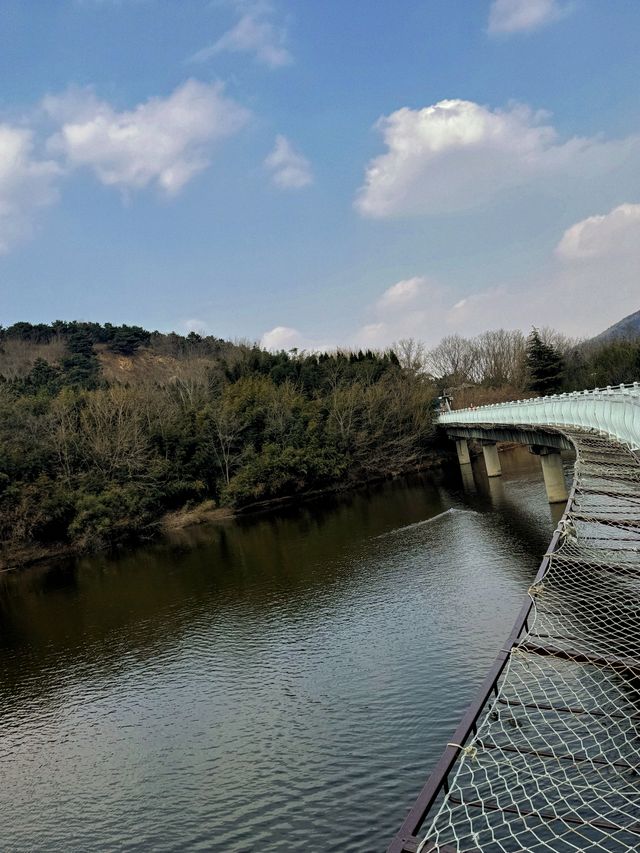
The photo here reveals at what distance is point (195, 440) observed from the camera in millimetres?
44781

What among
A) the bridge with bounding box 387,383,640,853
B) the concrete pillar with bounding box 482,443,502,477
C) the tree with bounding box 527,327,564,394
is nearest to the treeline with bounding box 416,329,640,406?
the tree with bounding box 527,327,564,394

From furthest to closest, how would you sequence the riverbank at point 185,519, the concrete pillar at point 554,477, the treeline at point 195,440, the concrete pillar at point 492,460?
1. the concrete pillar at point 492,460
2. the treeline at point 195,440
3. the riverbank at point 185,519
4. the concrete pillar at point 554,477

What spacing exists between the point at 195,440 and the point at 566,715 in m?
37.9

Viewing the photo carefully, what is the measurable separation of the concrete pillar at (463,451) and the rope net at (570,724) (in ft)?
120

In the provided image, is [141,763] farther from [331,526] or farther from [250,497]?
[250,497]

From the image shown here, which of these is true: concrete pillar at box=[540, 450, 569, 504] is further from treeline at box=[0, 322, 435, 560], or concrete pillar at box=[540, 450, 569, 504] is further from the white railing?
treeline at box=[0, 322, 435, 560]

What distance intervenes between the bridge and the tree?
40.4 meters

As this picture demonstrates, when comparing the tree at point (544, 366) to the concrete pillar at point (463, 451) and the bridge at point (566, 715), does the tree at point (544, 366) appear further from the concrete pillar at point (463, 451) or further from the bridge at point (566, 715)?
the bridge at point (566, 715)

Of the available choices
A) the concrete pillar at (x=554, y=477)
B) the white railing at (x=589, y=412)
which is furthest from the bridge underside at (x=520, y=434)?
the concrete pillar at (x=554, y=477)

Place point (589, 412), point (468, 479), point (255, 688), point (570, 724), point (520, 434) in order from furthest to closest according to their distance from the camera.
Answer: point (468, 479)
point (520, 434)
point (589, 412)
point (255, 688)
point (570, 724)

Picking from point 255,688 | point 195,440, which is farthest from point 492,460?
point 255,688

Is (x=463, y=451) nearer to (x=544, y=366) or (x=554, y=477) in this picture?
(x=544, y=366)

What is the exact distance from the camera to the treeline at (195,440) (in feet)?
119

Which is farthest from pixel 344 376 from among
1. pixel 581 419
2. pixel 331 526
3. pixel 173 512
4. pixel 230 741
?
pixel 230 741
